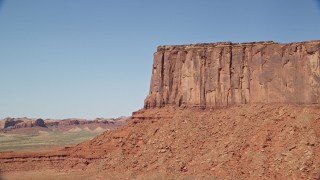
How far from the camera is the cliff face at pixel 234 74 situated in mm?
51156

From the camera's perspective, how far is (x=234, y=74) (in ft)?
184

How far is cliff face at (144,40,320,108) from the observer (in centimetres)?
5116

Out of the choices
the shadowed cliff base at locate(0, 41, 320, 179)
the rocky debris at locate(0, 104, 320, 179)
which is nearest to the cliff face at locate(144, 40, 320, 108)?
the shadowed cliff base at locate(0, 41, 320, 179)

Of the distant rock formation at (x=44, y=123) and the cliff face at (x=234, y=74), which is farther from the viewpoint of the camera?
the distant rock formation at (x=44, y=123)

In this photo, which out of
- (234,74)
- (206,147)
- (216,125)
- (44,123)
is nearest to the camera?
(206,147)

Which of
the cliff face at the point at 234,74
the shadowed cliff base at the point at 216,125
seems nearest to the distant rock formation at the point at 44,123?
the shadowed cliff base at the point at 216,125

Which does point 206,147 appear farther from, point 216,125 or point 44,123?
point 44,123

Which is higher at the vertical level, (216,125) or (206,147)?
(216,125)

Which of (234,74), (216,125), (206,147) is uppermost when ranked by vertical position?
(234,74)

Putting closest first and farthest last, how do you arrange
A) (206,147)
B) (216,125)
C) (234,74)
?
(206,147)
(216,125)
(234,74)

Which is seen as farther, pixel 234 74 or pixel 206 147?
pixel 234 74

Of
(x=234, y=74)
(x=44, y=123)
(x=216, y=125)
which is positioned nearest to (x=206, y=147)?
(x=216, y=125)

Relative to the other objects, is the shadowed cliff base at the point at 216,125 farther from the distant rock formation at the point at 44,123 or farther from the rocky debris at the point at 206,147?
the distant rock formation at the point at 44,123

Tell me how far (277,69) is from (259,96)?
4165 mm
